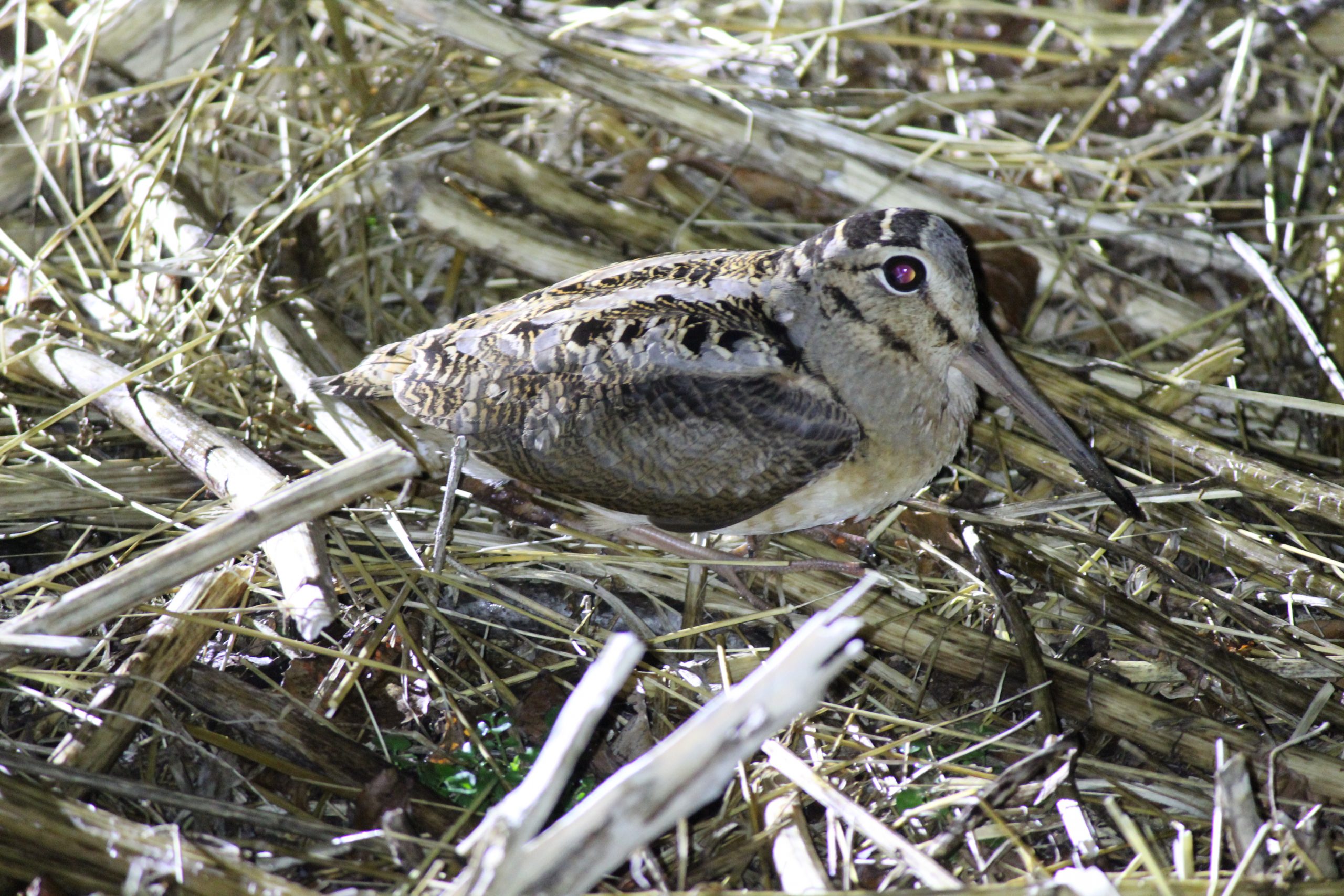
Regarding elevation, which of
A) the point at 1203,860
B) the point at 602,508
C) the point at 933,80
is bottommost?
the point at 1203,860

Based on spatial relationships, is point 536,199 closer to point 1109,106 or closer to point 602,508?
point 602,508

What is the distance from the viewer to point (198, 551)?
2070mm

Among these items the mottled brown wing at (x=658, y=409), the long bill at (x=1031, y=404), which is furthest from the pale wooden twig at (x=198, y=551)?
the long bill at (x=1031, y=404)

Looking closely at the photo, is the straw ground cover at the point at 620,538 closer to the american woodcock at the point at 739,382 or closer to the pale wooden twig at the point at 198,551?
the pale wooden twig at the point at 198,551

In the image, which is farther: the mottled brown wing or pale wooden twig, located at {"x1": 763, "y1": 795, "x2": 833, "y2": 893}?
the mottled brown wing

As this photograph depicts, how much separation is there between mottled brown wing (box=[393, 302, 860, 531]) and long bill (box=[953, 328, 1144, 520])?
0.43 m

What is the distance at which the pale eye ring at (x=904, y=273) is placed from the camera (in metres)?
2.59

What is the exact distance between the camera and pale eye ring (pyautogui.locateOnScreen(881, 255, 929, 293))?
2.59 m

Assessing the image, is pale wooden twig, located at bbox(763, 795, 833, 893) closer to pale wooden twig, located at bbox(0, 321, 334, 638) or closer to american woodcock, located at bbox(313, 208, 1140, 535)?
american woodcock, located at bbox(313, 208, 1140, 535)

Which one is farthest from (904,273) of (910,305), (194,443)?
(194,443)

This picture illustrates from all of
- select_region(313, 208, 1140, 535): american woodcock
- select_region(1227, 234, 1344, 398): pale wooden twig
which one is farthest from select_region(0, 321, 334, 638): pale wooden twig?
select_region(1227, 234, 1344, 398): pale wooden twig

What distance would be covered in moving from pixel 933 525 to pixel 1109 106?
232 cm

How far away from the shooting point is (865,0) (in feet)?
15.5

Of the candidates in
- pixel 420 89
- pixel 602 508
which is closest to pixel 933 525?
pixel 602 508
